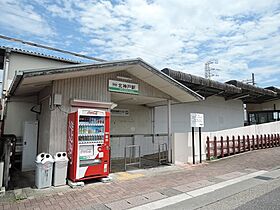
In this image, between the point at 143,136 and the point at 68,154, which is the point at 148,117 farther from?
the point at 68,154

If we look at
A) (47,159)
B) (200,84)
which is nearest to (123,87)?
(47,159)

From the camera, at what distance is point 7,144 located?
229 inches

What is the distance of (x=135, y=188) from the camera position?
20.2 feet

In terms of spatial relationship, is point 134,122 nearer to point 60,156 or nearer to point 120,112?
point 120,112

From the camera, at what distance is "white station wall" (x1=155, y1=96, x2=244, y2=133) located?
44.6 feet

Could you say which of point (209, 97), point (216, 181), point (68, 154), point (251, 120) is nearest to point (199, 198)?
point (216, 181)

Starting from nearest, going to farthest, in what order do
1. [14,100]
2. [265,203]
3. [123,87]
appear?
[265,203] → [123,87] → [14,100]

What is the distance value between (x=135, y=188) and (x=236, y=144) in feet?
28.4

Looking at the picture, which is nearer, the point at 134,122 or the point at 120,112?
the point at 120,112

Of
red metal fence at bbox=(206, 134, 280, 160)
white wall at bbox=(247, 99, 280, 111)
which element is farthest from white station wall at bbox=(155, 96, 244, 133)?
white wall at bbox=(247, 99, 280, 111)

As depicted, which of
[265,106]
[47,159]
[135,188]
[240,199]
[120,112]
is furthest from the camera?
[265,106]

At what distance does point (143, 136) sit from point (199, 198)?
718cm

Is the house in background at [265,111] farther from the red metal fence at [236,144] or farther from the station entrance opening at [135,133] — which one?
the station entrance opening at [135,133]

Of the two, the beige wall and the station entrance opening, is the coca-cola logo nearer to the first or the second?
the station entrance opening
